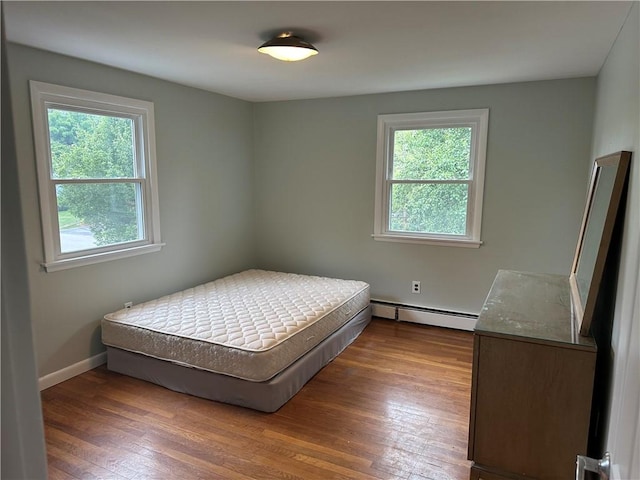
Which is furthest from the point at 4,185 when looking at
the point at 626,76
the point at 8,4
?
the point at 626,76

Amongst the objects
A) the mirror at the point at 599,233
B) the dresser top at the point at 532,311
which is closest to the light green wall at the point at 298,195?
the dresser top at the point at 532,311

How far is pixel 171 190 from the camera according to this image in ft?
12.6

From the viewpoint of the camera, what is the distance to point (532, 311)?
2176 millimetres

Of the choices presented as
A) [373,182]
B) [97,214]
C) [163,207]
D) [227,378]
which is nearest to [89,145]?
[97,214]

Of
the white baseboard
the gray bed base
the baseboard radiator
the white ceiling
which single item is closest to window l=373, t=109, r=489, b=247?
the white ceiling

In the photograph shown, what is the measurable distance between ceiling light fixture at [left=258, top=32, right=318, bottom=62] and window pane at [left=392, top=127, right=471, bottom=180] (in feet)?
6.27

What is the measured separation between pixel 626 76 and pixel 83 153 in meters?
3.37

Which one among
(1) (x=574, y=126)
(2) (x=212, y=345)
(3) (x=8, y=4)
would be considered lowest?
(2) (x=212, y=345)

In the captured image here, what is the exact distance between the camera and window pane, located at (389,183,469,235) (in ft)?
13.3

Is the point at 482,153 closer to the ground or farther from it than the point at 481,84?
closer to the ground

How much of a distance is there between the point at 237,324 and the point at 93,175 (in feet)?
5.13

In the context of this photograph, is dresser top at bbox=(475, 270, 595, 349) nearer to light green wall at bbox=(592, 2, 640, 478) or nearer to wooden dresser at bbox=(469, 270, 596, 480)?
wooden dresser at bbox=(469, 270, 596, 480)

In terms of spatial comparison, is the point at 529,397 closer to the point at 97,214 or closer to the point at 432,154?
the point at 432,154

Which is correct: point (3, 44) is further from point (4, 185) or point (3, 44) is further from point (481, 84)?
point (481, 84)
